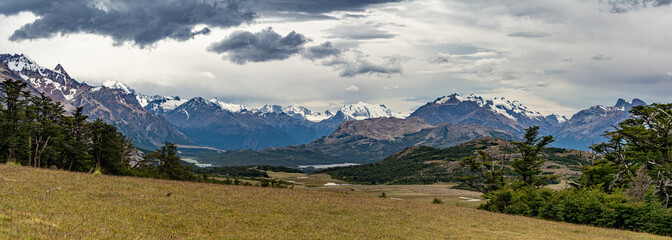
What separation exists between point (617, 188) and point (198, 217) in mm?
52346

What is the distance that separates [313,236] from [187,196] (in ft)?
53.4

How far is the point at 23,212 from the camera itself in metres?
21.6

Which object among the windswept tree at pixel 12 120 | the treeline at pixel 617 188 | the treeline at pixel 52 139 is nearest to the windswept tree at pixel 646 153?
the treeline at pixel 617 188

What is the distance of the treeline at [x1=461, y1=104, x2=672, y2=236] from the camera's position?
155 feet

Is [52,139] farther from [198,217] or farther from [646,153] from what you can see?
[646,153]

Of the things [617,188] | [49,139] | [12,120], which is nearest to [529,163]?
[617,188]

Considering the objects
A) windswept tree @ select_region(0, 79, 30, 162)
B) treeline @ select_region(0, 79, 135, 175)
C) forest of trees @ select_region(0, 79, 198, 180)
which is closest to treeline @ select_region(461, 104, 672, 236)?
forest of trees @ select_region(0, 79, 198, 180)

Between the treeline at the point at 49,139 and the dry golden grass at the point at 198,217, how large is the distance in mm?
38164

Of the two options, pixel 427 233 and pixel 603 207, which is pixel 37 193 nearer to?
pixel 427 233

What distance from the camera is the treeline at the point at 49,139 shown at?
229 ft

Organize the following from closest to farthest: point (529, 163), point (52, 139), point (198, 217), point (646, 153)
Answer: point (198, 217) → point (646, 153) → point (52, 139) → point (529, 163)

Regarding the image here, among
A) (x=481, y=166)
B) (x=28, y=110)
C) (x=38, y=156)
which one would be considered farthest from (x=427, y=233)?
(x=28, y=110)

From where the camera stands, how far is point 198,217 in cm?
2842

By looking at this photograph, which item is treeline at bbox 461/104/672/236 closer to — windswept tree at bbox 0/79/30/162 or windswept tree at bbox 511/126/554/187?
windswept tree at bbox 511/126/554/187
